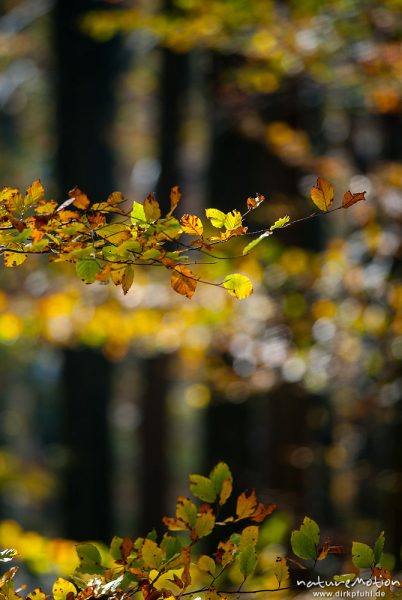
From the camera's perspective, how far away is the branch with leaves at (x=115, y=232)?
1139 millimetres

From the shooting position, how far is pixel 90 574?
1348mm

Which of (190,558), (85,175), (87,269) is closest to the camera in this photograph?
(87,269)

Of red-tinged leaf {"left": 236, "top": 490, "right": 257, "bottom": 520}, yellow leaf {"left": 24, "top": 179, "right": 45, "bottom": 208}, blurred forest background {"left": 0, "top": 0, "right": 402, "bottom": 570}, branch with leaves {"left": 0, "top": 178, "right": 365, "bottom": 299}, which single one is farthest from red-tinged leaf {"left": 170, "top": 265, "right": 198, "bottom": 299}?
blurred forest background {"left": 0, "top": 0, "right": 402, "bottom": 570}

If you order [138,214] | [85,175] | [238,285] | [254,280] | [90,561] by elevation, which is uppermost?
[138,214]

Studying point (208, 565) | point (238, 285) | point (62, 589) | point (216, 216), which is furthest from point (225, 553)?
point (216, 216)

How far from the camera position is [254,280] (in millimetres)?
3973

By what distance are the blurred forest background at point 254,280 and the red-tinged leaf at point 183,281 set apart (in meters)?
1.18

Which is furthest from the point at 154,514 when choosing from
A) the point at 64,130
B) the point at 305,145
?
the point at 305,145

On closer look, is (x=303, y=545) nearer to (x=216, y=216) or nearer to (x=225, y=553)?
(x=225, y=553)

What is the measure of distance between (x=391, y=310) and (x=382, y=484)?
118 centimetres

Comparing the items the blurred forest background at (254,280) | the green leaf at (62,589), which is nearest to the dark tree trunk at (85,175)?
the blurred forest background at (254,280)

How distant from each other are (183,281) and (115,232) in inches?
5.0

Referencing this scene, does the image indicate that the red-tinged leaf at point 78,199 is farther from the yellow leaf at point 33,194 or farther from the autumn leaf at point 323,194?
the autumn leaf at point 323,194

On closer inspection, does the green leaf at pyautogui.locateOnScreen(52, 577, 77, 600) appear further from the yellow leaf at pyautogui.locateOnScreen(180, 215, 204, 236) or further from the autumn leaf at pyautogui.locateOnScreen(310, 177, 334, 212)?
the autumn leaf at pyautogui.locateOnScreen(310, 177, 334, 212)
